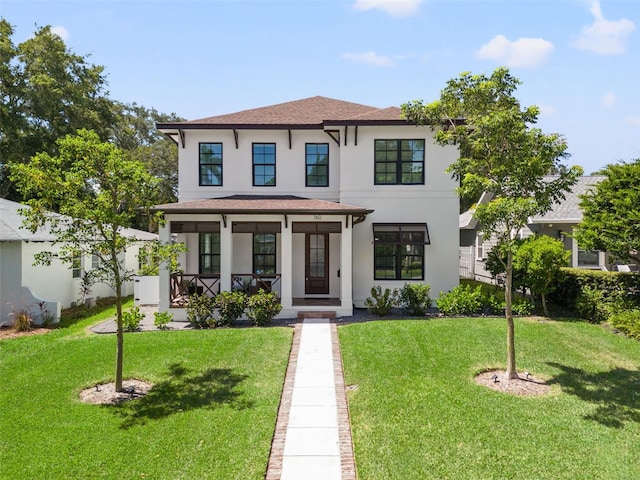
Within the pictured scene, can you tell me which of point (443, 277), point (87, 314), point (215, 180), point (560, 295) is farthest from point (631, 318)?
point (87, 314)

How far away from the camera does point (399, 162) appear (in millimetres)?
15555

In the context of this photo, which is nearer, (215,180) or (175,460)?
(175,460)

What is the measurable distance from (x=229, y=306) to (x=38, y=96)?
2213 cm

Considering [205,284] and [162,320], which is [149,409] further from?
[205,284]

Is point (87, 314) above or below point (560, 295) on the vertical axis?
below

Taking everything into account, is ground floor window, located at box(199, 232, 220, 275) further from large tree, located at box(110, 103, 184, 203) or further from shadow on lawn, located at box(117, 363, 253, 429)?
large tree, located at box(110, 103, 184, 203)

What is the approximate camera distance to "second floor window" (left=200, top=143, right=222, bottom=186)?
16406mm

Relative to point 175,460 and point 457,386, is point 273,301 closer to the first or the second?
point 457,386

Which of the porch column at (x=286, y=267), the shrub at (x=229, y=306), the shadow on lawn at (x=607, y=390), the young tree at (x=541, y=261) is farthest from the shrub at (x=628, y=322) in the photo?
the shrub at (x=229, y=306)

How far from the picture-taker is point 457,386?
8.19 metres

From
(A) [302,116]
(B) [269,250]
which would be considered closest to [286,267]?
(B) [269,250]

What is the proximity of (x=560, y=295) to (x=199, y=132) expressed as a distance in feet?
46.6

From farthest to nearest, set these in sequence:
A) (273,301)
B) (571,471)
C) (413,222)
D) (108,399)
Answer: (413,222), (273,301), (108,399), (571,471)

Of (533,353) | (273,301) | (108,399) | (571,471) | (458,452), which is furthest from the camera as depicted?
(273,301)
